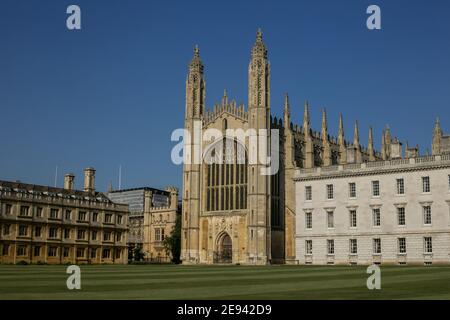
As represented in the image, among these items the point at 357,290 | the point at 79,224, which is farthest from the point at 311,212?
the point at 357,290

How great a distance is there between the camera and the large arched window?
69938 millimetres

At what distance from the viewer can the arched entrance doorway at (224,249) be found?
70.5 meters

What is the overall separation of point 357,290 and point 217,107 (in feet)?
186

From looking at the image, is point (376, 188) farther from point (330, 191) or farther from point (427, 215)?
point (427, 215)

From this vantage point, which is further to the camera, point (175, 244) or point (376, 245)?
point (175, 244)

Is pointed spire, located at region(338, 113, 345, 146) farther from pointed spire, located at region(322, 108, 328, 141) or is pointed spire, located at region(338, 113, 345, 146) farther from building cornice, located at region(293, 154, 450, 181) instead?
building cornice, located at region(293, 154, 450, 181)

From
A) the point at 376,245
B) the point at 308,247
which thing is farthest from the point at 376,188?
the point at 308,247

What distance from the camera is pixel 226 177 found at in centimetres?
7175

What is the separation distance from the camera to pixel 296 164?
72000mm

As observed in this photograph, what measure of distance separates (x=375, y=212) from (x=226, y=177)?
19.7 metres

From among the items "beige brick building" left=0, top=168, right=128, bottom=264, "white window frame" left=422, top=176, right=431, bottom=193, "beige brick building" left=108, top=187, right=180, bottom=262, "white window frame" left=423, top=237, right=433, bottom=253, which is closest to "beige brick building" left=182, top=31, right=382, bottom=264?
"beige brick building" left=0, top=168, right=128, bottom=264

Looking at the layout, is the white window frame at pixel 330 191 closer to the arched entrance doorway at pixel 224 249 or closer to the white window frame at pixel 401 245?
the white window frame at pixel 401 245

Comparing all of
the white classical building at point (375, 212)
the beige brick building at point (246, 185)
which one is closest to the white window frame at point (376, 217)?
the white classical building at point (375, 212)
